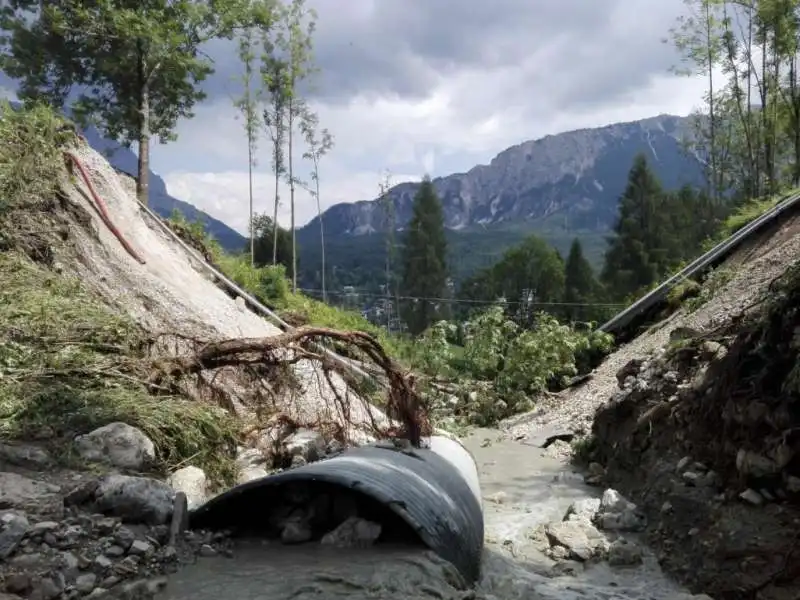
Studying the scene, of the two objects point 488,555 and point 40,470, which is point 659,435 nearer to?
point 488,555

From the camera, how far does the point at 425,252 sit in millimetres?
42469

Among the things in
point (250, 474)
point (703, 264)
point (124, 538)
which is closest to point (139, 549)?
point (124, 538)

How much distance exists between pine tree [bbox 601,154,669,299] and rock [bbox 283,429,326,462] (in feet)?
90.5

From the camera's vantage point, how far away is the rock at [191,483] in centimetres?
502

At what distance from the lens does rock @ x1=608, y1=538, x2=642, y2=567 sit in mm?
5336

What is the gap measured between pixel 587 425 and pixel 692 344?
265 centimetres

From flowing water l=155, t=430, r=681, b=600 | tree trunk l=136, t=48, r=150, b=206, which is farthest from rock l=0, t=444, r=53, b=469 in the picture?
tree trunk l=136, t=48, r=150, b=206

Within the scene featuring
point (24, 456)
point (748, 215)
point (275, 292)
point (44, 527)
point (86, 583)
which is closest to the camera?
point (86, 583)

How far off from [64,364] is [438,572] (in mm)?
3935

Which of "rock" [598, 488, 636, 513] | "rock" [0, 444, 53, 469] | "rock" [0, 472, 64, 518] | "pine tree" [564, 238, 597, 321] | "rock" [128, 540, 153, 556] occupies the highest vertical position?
"pine tree" [564, 238, 597, 321]

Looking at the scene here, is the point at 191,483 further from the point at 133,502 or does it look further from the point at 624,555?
the point at 624,555

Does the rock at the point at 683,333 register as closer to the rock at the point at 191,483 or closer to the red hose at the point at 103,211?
the rock at the point at 191,483

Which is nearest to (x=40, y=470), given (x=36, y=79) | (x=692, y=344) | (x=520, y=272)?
(x=692, y=344)

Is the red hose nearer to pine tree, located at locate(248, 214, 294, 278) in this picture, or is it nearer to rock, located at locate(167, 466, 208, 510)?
rock, located at locate(167, 466, 208, 510)
